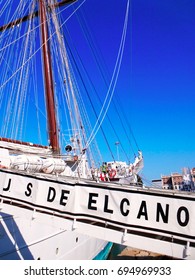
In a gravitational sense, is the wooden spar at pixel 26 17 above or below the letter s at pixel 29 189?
above

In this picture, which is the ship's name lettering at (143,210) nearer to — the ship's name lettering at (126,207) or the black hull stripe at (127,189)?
the ship's name lettering at (126,207)

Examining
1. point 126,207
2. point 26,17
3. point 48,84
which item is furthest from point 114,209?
point 26,17

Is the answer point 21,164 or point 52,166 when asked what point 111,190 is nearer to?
point 21,164

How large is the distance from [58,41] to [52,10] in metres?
2.34

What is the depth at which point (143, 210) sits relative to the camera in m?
3.21

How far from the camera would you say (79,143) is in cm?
1395

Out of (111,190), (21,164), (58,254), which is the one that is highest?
(21,164)

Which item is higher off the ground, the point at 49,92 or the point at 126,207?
the point at 49,92

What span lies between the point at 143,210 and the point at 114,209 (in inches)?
18.1

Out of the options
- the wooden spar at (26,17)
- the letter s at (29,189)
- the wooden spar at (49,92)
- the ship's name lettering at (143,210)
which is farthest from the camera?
the wooden spar at (26,17)

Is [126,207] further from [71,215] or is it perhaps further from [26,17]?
[26,17]

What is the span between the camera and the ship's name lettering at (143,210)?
2.95m

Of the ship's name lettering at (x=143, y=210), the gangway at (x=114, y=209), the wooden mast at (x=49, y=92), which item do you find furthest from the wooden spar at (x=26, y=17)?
the ship's name lettering at (x=143, y=210)

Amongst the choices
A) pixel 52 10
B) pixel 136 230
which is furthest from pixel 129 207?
pixel 52 10
